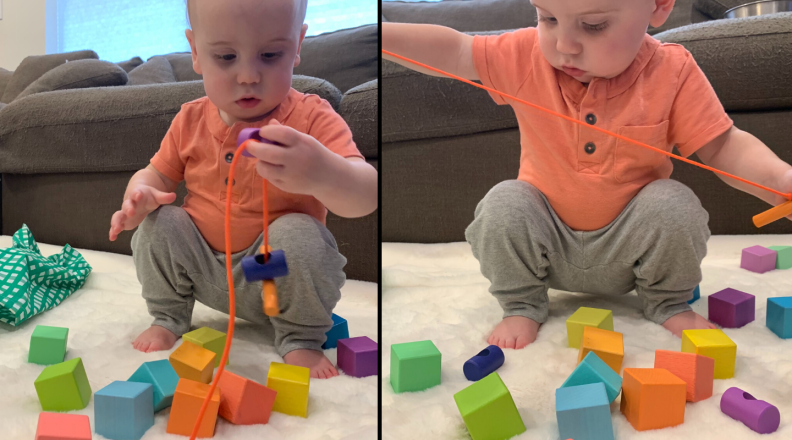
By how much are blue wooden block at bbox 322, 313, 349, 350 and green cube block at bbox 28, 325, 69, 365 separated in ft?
0.84

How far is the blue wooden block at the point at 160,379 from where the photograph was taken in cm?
46

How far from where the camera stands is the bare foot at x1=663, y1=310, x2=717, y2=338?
0.63 metres

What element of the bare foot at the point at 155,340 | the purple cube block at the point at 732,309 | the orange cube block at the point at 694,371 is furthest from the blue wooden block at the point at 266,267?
the purple cube block at the point at 732,309

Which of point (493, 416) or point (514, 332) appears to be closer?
point (493, 416)

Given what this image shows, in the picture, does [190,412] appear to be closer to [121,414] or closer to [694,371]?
[121,414]

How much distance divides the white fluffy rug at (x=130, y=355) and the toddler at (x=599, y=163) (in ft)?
0.63

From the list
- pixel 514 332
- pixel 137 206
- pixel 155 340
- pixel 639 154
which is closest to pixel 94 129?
pixel 137 206

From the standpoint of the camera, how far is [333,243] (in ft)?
1.90

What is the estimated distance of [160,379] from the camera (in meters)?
0.47

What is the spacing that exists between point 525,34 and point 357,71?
0.24 meters

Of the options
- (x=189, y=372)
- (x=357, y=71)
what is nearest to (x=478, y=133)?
(x=357, y=71)

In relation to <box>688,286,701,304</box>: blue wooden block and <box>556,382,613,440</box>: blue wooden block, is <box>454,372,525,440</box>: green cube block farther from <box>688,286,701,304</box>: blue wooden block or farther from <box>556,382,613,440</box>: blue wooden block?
<box>688,286,701,304</box>: blue wooden block

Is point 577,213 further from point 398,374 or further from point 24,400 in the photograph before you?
point 24,400

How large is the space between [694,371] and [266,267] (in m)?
0.38
